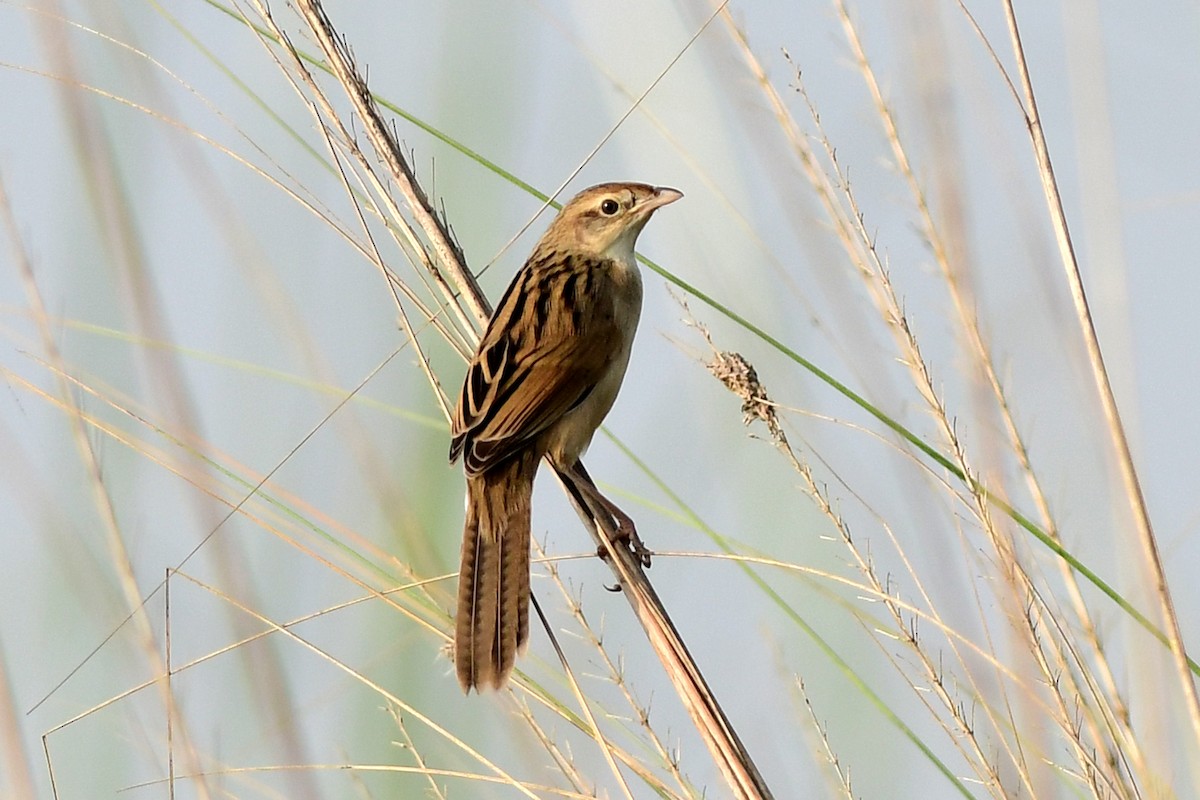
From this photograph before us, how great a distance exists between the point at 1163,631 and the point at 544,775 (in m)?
1.07

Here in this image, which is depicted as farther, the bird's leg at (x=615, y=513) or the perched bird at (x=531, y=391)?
the bird's leg at (x=615, y=513)

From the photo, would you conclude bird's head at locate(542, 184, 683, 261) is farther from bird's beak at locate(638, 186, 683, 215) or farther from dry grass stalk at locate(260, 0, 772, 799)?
dry grass stalk at locate(260, 0, 772, 799)

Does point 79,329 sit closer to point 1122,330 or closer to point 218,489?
point 218,489

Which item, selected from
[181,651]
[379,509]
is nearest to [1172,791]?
[379,509]

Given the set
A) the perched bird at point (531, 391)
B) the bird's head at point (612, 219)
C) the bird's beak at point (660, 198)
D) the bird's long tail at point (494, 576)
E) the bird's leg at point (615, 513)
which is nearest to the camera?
the bird's long tail at point (494, 576)

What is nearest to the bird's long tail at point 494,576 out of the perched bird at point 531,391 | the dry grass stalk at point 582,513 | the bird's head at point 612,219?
the perched bird at point 531,391

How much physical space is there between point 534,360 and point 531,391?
0.35 feet

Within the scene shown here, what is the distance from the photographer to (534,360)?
3471mm

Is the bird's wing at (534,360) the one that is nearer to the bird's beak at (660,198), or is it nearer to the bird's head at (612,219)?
the bird's head at (612,219)

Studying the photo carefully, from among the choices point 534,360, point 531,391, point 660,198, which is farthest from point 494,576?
point 660,198

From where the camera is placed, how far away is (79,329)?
2736 millimetres

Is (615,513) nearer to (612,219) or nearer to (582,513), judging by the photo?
(582,513)

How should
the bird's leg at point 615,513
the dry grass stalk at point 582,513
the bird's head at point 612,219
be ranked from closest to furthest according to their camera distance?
the dry grass stalk at point 582,513, the bird's leg at point 615,513, the bird's head at point 612,219

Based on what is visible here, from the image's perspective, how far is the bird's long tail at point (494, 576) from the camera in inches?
102
